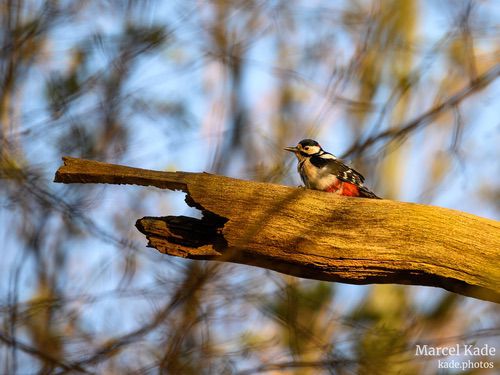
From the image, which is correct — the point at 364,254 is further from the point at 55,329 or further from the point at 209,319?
the point at 55,329

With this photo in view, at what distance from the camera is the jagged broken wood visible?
12.2 ft

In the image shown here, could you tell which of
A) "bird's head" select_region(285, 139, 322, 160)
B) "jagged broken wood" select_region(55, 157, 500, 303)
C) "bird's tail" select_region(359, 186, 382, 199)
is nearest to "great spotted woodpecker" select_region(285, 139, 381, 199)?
"bird's tail" select_region(359, 186, 382, 199)

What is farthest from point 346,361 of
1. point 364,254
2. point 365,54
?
point 365,54

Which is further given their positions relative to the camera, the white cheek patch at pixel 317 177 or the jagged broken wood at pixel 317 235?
the white cheek patch at pixel 317 177

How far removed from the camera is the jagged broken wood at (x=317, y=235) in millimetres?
3719

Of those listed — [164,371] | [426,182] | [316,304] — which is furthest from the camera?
[426,182]

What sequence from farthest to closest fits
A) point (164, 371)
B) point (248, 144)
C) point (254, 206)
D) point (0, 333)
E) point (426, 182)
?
point (426, 182) → point (248, 144) → point (254, 206) → point (0, 333) → point (164, 371)

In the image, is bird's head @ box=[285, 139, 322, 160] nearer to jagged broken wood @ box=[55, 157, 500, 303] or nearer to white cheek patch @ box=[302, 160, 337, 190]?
white cheek patch @ box=[302, 160, 337, 190]

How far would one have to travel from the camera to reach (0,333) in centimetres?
354

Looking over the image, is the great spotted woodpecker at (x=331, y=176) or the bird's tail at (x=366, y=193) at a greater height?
the great spotted woodpecker at (x=331, y=176)

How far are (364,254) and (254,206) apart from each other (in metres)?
0.60

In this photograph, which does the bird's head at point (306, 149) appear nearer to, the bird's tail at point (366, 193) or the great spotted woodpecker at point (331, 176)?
the great spotted woodpecker at point (331, 176)

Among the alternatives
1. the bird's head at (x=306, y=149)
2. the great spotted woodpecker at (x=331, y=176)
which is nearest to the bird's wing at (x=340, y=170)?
the great spotted woodpecker at (x=331, y=176)

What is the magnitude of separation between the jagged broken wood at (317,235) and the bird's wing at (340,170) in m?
1.13
